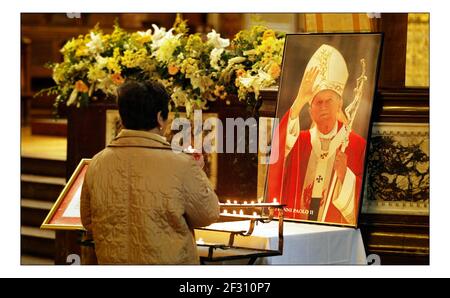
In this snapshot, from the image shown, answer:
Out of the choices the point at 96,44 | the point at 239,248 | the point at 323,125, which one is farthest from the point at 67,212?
the point at 96,44

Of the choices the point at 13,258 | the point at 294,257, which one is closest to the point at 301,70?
the point at 294,257

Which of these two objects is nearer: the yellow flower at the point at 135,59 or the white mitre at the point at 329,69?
the white mitre at the point at 329,69

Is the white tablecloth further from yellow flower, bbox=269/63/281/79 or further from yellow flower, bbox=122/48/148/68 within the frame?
yellow flower, bbox=122/48/148/68

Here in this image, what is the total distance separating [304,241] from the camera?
4.89 metres

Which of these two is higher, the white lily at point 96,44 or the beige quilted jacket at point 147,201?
the white lily at point 96,44

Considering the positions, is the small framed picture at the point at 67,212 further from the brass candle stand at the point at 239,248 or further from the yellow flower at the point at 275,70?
the yellow flower at the point at 275,70

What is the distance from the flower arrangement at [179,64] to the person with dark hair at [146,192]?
166 cm

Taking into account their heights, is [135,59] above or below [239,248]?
above

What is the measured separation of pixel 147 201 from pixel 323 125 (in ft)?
4.55

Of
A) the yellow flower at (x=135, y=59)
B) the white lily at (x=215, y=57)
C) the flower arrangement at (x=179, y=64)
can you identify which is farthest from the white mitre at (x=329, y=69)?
the yellow flower at (x=135, y=59)

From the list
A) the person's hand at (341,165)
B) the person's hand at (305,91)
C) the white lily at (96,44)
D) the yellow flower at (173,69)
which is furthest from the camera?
the white lily at (96,44)

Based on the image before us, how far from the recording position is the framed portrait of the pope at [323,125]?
504 cm

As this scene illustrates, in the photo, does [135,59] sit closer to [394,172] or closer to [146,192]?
[394,172]
